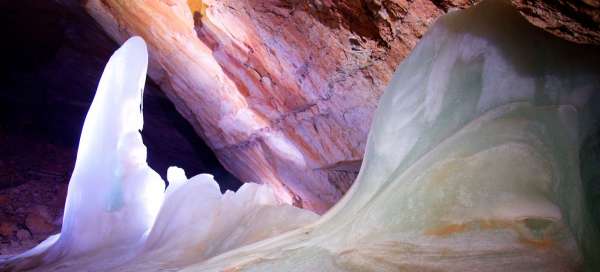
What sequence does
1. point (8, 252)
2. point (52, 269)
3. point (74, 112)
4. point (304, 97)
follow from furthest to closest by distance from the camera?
1. point (74, 112)
2. point (8, 252)
3. point (304, 97)
4. point (52, 269)

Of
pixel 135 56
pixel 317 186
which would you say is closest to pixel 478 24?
pixel 135 56

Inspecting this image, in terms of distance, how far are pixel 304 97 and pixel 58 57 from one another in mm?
7363

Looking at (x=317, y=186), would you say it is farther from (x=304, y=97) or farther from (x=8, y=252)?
(x=8, y=252)

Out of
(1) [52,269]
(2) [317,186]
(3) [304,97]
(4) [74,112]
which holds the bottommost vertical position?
(4) [74,112]

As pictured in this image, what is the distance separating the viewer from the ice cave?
1.59 m

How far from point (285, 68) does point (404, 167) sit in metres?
3.00

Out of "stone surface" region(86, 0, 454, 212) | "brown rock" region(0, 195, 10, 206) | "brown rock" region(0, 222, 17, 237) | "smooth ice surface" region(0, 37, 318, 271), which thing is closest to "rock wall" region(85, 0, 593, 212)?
"stone surface" region(86, 0, 454, 212)

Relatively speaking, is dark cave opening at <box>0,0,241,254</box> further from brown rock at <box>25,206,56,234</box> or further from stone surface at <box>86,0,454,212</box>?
stone surface at <box>86,0,454,212</box>

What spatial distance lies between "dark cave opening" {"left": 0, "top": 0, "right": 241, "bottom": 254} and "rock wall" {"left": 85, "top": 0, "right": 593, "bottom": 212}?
7.15ft

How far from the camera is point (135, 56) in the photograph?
478 centimetres

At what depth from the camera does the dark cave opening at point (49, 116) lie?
8.33 meters

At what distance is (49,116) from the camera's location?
12.3 m

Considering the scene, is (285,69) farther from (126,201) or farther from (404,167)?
(404,167)

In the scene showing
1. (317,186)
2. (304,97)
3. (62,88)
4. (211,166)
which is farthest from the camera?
(211,166)
